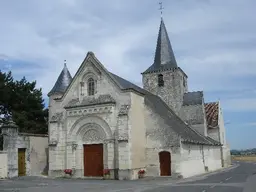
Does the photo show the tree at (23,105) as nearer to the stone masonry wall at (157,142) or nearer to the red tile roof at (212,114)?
the stone masonry wall at (157,142)

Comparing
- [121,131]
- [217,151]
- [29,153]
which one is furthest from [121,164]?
[217,151]

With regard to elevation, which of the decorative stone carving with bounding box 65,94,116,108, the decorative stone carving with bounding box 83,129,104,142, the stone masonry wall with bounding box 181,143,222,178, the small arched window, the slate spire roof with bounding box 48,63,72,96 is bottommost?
the stone masonry wall with bounding box 181,143,222,178

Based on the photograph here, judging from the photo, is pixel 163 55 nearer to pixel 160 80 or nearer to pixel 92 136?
pixel 160 80

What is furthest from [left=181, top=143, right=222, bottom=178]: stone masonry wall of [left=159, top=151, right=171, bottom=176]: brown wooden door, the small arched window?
the small arched window

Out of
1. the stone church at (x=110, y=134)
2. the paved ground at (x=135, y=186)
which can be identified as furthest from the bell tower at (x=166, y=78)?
the paved ground at (x=135, y=186)

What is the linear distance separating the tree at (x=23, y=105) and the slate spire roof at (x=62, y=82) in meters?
6.40

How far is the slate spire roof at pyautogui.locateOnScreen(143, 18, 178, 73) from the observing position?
39.8 meters

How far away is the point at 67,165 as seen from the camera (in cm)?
2781

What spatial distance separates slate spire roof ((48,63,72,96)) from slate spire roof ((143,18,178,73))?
9862 millimetres

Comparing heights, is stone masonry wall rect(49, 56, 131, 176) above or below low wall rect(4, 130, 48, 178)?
above

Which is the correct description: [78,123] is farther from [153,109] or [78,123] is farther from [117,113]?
[153,109]

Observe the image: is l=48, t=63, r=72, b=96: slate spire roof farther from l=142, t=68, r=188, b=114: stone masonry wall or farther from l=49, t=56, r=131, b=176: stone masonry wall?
l=142, t=68, r=188, b=114: stone masonry wall

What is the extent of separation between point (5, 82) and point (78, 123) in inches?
580

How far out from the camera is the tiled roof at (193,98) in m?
39.9
